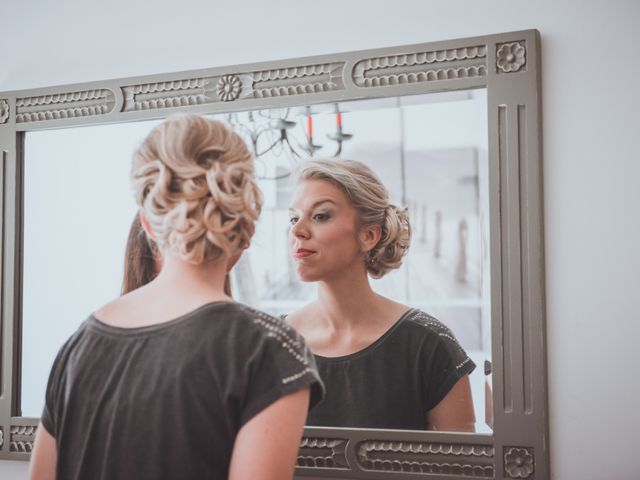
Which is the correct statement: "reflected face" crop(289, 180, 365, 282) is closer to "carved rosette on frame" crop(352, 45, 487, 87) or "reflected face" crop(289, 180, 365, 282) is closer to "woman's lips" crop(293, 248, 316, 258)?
"woman's lips" crop(293, 248, 316, 258)

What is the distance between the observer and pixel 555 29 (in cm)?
114

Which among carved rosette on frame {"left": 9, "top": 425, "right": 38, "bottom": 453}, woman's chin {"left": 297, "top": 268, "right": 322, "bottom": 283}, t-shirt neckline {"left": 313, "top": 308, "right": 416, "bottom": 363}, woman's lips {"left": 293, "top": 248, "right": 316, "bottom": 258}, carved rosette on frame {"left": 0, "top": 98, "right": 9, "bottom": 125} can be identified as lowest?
carved rosette on frame {"left": 9, "top": 425, "right": 38, "bottom": 453}

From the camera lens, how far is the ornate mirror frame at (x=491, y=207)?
1.11 m

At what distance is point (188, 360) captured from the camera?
0.75 metres

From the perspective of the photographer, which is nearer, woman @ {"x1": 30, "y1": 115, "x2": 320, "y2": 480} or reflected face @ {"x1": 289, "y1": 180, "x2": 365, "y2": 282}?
woman @ {"x1": 30, "y1": 115, "x2": 320, "y2": 480}

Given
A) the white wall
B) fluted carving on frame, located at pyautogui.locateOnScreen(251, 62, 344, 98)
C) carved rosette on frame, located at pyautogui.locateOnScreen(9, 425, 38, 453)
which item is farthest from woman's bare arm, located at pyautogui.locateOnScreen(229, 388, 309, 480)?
carved rosette on frame, located at pyautogui.locateOnScreen(9, 425, 38, 453)

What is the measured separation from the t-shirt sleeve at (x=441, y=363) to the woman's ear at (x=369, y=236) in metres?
0.18

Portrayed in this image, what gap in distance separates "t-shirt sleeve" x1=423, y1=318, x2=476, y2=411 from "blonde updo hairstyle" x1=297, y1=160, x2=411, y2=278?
0.46 feet

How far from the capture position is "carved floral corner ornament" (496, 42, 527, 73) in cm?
112

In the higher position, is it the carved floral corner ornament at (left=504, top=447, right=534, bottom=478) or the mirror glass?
the mirror glass

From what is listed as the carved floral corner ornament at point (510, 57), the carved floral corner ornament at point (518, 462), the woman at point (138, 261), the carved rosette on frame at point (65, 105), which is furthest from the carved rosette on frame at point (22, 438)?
the carved floral corner ornament at point (510, 57)

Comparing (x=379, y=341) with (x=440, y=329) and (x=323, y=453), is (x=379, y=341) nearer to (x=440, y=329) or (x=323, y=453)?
(x=440, y=329)

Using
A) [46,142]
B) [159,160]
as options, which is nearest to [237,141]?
[159,160]

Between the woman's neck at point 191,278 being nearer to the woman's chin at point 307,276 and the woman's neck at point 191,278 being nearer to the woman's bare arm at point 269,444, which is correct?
the woman's bare arm at point 269,444
